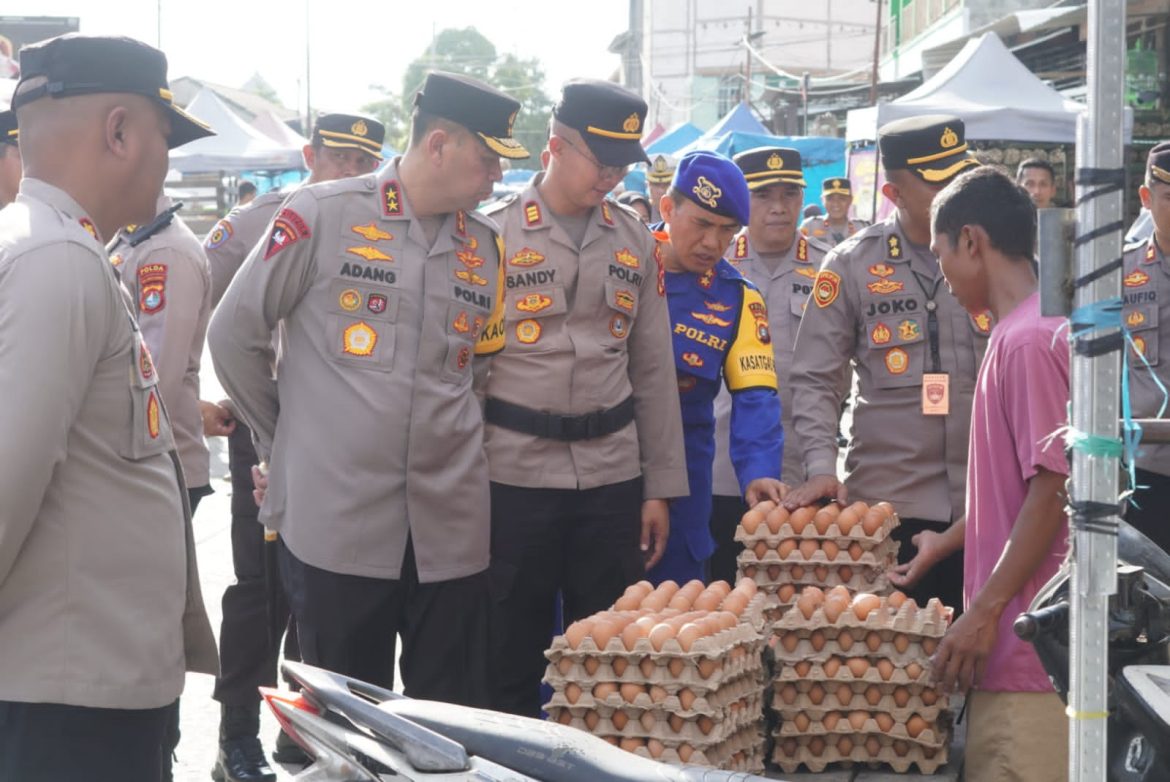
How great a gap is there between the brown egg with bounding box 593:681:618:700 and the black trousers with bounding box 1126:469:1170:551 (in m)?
3.09

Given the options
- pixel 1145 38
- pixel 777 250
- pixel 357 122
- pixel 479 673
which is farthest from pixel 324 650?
pixel 1145 38

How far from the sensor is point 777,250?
7547 millimetres

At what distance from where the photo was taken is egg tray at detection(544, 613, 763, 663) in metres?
3.51

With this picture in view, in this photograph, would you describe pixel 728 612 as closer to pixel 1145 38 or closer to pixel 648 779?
pixel 648 779

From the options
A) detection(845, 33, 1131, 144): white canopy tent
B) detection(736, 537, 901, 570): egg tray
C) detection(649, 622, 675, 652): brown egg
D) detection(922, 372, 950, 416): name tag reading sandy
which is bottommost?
detection(649, 622, 675, 652): brown egg

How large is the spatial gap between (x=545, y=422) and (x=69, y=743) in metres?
2.21

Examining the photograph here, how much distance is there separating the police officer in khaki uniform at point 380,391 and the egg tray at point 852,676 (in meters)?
0.94

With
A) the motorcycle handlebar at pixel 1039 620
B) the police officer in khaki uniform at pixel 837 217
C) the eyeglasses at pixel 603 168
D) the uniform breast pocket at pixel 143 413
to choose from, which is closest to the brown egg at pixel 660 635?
the motorcycle handlebar at pixel 1039 620

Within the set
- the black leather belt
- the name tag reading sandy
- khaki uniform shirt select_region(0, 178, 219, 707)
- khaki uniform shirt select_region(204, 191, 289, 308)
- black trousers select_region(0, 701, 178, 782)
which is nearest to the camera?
khaki uniform shirt select_region(0, 178, 219, 707)

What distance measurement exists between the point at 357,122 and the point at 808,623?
4.07m

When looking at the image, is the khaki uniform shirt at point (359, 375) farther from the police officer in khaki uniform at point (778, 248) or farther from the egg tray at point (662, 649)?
the police officer in khaki uniform at point (778, 248)

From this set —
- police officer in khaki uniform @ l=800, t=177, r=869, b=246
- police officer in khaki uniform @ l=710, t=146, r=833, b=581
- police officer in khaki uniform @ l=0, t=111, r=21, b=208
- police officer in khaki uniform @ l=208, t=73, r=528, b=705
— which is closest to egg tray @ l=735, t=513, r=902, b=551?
police officer in khaki uniform @ l=208, t=73, r=528, b=705

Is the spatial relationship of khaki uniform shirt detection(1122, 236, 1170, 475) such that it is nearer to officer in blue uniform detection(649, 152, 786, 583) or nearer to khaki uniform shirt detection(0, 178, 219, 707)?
officer in blue uniform detection(649, 152, 786, 583)

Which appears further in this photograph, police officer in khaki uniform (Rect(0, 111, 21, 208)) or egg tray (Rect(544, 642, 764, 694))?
police officer in khaki uniform (Rect(0, 111, 21, 208))
